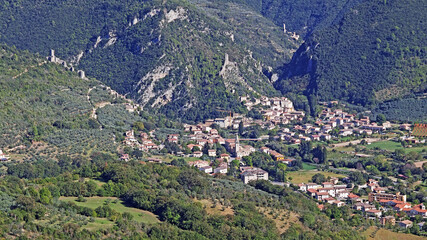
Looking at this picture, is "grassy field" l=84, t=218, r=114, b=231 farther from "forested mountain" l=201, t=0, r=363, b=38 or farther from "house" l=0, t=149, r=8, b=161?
"forested mountain" l=201, t=0, r=363, b=38

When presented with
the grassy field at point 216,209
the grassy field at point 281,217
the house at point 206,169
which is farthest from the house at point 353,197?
the grassy field at point 216,209

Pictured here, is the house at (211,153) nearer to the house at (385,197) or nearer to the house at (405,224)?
the house at (385,197)

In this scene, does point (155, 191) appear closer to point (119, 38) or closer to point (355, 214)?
point (355, 214)

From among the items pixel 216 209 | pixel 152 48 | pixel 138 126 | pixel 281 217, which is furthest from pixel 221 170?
pixel 152 48

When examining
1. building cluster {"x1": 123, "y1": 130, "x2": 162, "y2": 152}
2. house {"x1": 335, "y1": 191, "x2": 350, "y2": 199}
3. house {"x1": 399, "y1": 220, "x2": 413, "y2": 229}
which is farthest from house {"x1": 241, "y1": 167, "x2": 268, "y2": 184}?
house {"x1": 399, "y1": 220, "x2": 413, "y2": 229}

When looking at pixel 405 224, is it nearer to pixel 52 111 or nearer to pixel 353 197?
pixel 353 197

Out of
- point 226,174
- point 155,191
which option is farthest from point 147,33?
point 155,191
